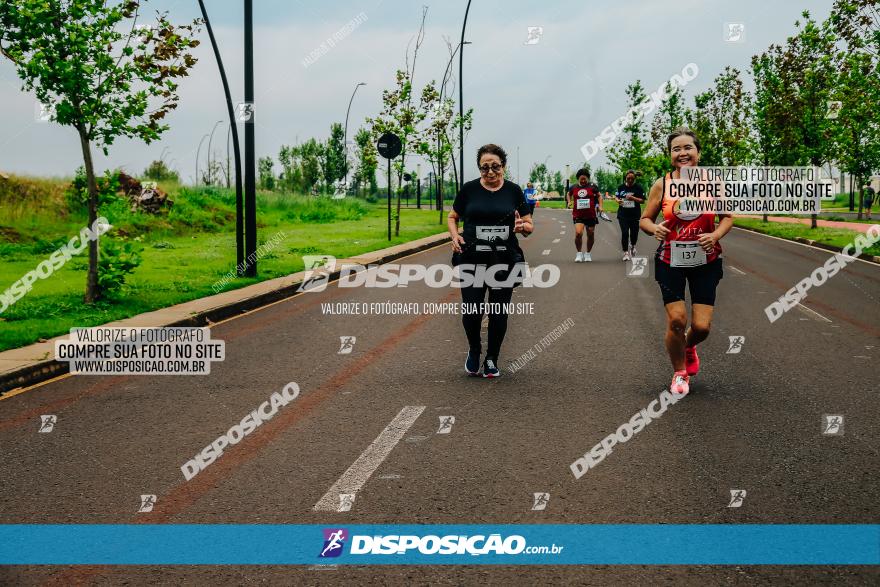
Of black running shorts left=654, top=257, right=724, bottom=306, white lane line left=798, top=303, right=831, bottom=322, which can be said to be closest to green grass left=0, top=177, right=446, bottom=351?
black running shorts left=654, top=257, right=724, bottom=306

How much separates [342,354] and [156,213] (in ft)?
76.0

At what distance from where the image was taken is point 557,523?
418cm

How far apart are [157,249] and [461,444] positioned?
19.4m

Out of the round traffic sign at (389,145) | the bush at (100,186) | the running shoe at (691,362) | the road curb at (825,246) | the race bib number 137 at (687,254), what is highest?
the round traffic sign at (389,145)

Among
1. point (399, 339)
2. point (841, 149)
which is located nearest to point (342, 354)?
point (399, 339)

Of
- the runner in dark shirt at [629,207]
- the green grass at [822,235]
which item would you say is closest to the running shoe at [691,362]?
the runner in dark shirt at [629,207]

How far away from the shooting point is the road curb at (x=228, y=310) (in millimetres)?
7566

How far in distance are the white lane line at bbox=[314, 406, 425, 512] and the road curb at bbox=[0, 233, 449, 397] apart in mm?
3515

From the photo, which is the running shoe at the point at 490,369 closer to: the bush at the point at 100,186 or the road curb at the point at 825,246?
the bush at the point at 100,186

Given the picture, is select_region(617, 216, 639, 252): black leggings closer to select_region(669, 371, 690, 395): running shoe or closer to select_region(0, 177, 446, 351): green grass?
select_region(0, 177, 446, 351): green grass

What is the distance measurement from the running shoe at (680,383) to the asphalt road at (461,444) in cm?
17

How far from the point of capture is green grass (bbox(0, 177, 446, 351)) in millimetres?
11172

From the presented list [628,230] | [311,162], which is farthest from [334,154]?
[628,230]

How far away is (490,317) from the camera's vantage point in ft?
25.1
